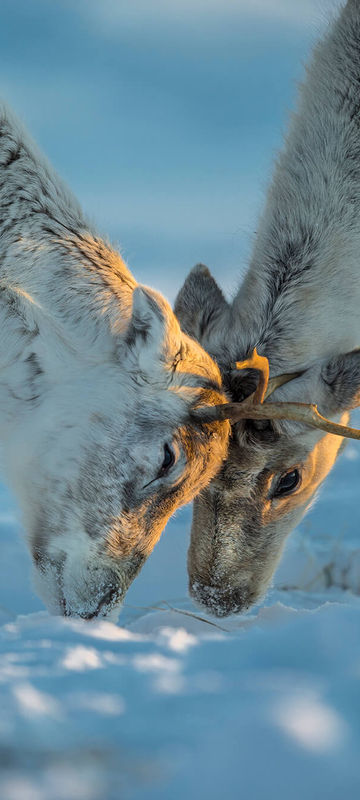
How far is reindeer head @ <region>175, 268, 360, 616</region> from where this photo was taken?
14.5 feet

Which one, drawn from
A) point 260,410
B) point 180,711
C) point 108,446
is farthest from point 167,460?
point 180,711

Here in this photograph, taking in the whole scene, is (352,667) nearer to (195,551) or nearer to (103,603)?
(103,603)

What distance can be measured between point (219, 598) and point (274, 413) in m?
1.58

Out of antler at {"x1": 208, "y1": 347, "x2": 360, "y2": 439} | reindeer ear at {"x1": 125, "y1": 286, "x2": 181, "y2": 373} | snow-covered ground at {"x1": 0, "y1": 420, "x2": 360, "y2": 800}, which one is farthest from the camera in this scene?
antler at {"x1": 208, "y1": 347, "x2": 360, "y2": 439}

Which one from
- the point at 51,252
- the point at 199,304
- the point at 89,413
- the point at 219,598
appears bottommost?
the point at 219,598

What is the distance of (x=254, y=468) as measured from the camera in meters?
4.58

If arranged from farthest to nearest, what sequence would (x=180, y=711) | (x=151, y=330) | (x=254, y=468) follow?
(x=254, y=468)
(x=151, y=330)
(x=180, y=711)

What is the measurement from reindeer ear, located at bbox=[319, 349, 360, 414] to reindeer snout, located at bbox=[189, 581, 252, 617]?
4.47 ft

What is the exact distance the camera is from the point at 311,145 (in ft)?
15.9


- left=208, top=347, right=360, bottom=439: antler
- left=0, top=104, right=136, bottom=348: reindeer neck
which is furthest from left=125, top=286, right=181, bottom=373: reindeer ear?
left=208, top=347, right=360, bottom=439: antler

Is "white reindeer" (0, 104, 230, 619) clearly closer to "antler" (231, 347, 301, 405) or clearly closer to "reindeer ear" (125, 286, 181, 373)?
"reindeer ear" (125, 286, 181, 373)

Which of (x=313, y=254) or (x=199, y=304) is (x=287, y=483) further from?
(x=313, y=254)

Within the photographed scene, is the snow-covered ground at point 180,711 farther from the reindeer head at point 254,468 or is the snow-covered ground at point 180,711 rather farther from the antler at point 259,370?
the reindeer head at point 254,468

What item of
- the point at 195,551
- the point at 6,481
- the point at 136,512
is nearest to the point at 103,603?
the point at 136,512
